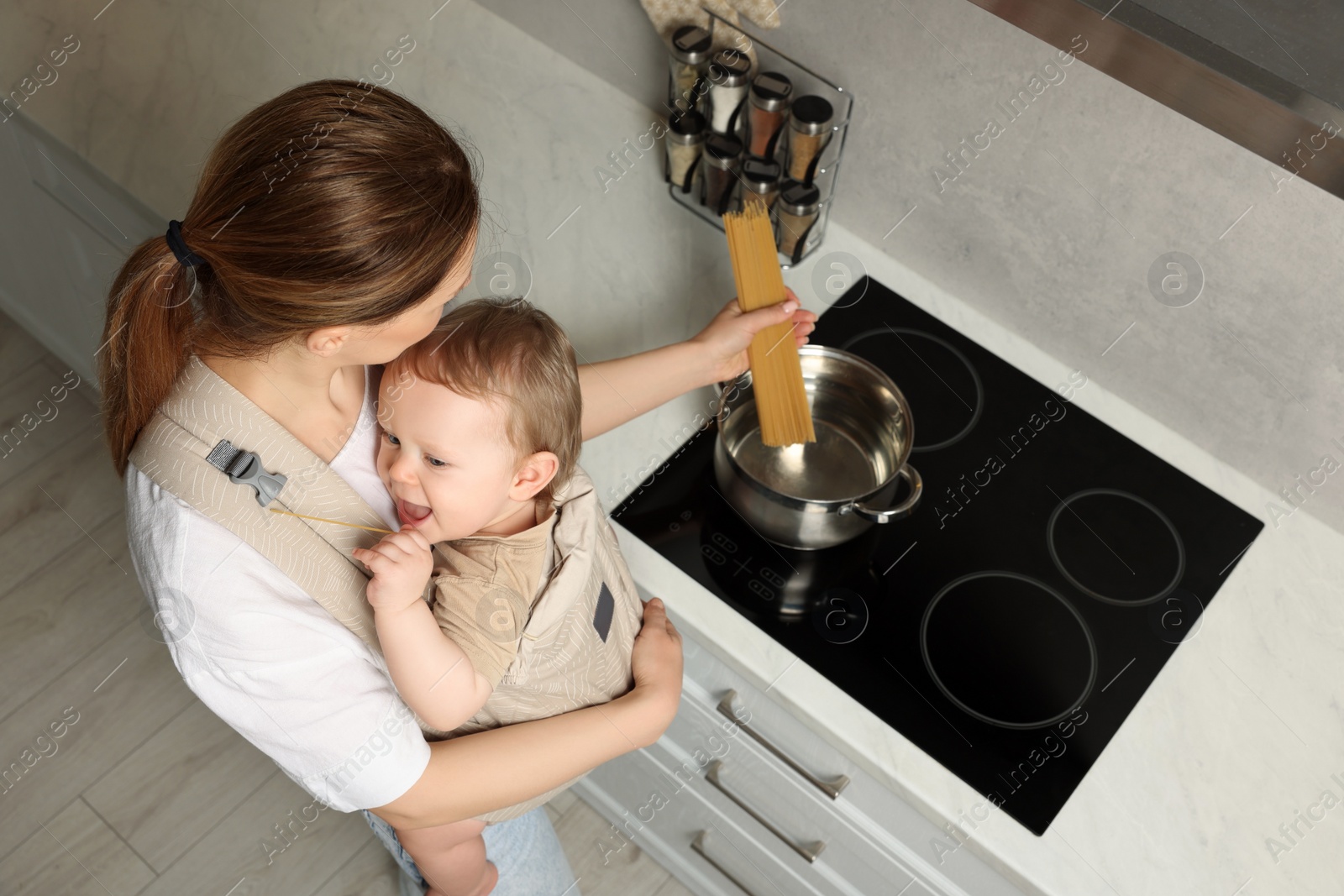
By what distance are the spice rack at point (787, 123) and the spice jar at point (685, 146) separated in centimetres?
2

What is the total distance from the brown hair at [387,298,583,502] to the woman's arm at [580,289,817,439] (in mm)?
176

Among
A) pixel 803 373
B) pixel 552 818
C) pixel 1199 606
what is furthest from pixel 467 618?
pixel 552 818

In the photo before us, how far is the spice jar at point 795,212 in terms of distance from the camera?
1.36 m

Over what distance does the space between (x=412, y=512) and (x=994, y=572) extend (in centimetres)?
66

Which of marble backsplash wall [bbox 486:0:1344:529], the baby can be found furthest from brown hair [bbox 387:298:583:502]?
marble backsplash wall [bbox 486:0:1344:529]

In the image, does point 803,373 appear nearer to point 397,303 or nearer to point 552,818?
point 397,303

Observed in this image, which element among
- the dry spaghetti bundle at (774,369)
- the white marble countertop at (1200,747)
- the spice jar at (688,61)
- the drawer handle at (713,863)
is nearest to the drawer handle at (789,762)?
the white marble countertop at (1200,747)

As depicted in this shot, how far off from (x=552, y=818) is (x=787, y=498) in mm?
1058

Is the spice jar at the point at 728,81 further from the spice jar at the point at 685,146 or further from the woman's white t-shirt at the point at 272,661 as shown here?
the woman's white t-shirt at the point at 272,661

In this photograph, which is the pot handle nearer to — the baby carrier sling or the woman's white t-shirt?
the baby carrier sling

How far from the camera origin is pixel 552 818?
189 cm

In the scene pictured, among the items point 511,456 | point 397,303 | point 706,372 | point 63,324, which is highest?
point 397,303

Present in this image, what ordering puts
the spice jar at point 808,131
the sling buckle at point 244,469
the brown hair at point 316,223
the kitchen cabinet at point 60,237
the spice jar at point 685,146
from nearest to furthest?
the brown hair at point 316,223 → the sling buckle at point 244,469 → the spice jar at point 808,131 → the spice jar at point 685,146 → the kitchen cabinet at point 60,237

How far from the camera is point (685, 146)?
4.69 ft
